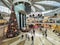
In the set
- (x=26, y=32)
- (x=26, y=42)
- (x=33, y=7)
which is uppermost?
(x=33, y=7)

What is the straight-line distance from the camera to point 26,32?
3.52 m

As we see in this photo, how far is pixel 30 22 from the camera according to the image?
140 inches

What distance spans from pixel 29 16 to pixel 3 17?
69 centimetres

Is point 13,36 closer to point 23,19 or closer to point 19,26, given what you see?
point 19,26

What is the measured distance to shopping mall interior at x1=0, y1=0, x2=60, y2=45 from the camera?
11.2 ft

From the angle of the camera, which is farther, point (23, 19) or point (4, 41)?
point (23, 19)

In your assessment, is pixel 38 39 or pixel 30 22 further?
pixel 30 22

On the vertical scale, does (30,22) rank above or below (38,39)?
above

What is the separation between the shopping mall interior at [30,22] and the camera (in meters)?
3.42

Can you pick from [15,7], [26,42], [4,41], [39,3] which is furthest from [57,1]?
[4,41]

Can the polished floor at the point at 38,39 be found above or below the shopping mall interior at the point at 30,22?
below

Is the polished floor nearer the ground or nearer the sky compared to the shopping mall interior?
nearer the ground

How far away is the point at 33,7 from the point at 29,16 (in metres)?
0.26

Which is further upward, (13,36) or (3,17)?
(3,17)
